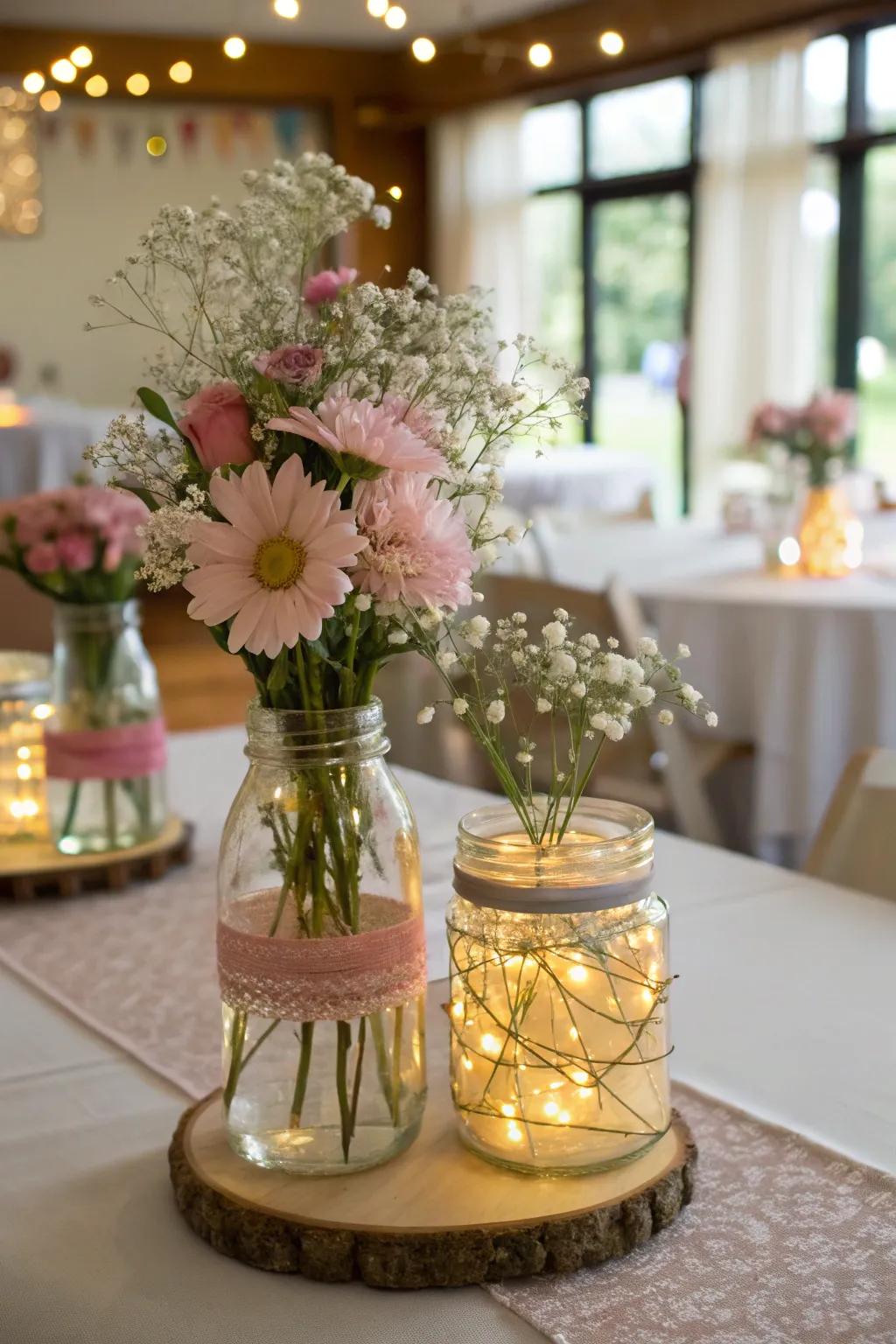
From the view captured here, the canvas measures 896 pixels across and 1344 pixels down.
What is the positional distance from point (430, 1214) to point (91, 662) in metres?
0.83

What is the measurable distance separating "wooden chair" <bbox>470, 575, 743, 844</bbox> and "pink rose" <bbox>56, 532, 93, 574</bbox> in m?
1.56

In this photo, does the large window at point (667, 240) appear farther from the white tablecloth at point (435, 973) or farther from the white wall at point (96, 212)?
the white tablecloth at point (435, 973)

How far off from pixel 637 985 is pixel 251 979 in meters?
0.21

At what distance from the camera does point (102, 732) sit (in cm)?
147

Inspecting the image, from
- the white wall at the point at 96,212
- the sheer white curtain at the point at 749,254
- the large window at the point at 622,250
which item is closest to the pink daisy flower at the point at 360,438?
the sheer white curtain at the point at 749,254

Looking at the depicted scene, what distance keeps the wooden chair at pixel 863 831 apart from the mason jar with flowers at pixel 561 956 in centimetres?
75

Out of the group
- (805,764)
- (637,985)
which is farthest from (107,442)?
(805,764)

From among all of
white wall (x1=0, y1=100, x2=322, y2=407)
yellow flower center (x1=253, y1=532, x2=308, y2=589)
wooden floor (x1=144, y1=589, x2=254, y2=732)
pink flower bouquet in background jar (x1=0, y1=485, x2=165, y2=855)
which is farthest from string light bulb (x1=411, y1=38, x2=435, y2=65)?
white wall (x1=0, y1=100, x2=322, y2=407)

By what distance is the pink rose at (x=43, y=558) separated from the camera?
1.45 metres

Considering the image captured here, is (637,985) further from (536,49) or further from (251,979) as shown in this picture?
(536,49)

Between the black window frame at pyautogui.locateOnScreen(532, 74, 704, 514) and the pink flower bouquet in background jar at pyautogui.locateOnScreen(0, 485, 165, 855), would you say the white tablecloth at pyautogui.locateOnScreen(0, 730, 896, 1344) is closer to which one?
the pink flower bouquet in background jar at pyautogui.locateOnScreen(0, 485, 165, 855)

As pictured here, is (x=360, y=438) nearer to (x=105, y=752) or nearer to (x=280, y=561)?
(x=280, y=561)

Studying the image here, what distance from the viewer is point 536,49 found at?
4.76 metres

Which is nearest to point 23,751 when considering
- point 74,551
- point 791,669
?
point 74,551
